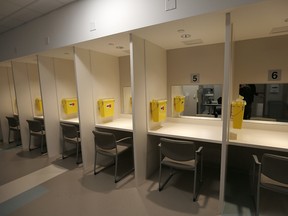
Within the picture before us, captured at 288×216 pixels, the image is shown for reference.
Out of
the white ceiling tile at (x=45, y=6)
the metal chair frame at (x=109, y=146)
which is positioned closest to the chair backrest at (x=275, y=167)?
the metal chair frame at (x=109, y=146)

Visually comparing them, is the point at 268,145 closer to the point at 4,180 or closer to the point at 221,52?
the point at 221,52

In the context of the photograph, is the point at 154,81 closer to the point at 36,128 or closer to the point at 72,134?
the point at 72,134

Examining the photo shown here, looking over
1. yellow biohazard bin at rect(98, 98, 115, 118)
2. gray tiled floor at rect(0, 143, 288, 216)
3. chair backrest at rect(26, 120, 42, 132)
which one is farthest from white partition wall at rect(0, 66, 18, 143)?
yellow biohazard bin at rect(98, 98, 115, 118)

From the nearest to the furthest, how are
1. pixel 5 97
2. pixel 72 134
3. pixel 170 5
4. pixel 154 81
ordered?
pixel 170 5
pixel 154 81
pixel 72 134
pixel 5 97

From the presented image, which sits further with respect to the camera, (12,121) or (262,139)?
(12,121)

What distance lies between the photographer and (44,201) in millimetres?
2115

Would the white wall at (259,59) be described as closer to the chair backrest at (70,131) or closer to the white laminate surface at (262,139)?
the white laminate surface at (262,139)

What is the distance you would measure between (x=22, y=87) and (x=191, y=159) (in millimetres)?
3936

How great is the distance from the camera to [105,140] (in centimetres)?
248

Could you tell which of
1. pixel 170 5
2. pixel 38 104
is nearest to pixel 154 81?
pixel 170 5

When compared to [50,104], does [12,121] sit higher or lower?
lower

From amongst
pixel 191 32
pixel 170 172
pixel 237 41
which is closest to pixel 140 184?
pixel 170 172

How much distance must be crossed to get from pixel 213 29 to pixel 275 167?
61.3 inches

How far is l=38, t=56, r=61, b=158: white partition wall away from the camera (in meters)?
3.29
